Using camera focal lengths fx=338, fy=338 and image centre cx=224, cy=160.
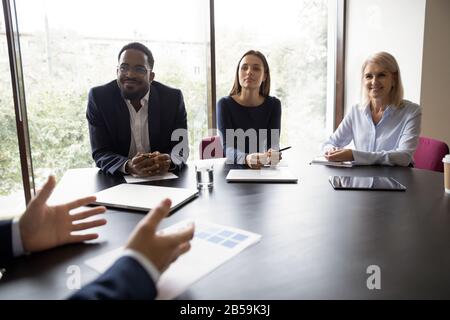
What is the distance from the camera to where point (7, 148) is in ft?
8.98

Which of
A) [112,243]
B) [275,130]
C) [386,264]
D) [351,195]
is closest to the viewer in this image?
[386,264]

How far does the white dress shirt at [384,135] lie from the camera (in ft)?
5.82

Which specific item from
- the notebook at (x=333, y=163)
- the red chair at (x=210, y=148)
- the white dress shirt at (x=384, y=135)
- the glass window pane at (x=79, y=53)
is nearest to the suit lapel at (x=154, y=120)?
the red chair at (x=210, y=148)

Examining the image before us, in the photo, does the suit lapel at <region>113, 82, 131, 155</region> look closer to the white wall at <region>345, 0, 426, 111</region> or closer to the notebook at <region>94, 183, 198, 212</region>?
the notebook at <region>94, 183, 198, 212</region>

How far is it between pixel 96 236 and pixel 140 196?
0.37 m

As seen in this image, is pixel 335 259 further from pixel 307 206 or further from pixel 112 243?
pixel 112 243

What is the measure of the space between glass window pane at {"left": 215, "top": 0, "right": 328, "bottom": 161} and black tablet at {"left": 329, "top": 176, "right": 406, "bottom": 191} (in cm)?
206

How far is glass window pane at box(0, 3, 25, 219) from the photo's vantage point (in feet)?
8.58

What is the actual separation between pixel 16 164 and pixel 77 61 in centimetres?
99

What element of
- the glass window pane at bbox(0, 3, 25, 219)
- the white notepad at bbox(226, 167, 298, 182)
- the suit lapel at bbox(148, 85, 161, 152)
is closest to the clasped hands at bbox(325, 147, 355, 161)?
the white notepad at bbox(226, 167, 298, 182)

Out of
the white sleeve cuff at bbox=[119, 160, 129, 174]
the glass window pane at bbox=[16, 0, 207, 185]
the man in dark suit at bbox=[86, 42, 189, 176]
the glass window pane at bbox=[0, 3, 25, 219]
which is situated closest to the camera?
the white sleeve cuff at bbox=[119, 160, 129, 174]

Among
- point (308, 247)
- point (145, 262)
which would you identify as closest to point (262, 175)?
point (308, 247)
